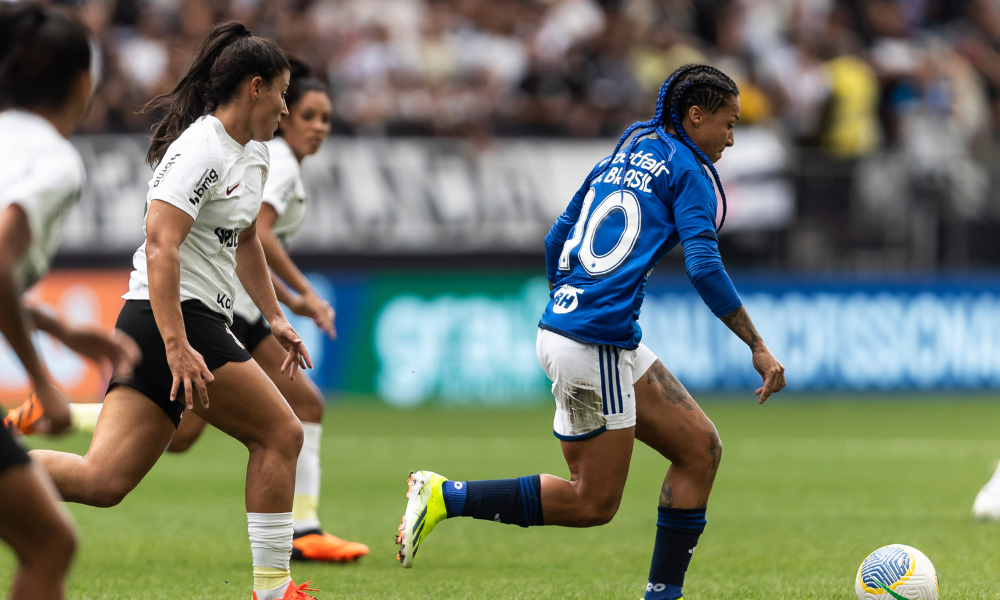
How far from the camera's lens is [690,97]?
5008mm

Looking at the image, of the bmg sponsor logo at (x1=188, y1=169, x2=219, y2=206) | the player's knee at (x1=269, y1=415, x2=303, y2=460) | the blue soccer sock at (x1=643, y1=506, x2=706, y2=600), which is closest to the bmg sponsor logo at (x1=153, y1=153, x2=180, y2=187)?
the bmg sponsor logo at (x1=188, y1=169, x2=219, y2=206)

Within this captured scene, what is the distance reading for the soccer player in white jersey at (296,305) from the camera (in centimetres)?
650

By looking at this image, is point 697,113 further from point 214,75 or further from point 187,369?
point 187,369

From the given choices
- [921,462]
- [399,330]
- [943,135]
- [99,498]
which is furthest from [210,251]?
[943,135]

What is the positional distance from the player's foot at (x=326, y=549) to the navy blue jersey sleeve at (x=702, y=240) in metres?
2.71

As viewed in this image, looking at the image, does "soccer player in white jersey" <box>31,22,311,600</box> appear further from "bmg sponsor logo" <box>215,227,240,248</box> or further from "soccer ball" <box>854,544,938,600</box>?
"soccer ball" <box>854,544,938,600</box>

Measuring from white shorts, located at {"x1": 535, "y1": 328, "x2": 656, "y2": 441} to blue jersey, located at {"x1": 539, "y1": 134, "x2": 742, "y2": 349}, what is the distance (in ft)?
0.17

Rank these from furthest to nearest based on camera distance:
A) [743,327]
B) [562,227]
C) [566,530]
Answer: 1. [566,530]
2. [562,227]
3. [743,327]

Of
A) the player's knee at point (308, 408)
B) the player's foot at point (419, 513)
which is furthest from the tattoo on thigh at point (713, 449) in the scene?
the player's knee at point (308, 408)

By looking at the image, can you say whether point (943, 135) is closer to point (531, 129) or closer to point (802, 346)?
point (802, 346)

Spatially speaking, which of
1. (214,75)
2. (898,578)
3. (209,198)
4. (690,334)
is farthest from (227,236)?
(690,334)

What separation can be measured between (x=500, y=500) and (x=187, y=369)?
1546mm

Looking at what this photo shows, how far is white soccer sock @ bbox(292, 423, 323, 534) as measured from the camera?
661 centimetres

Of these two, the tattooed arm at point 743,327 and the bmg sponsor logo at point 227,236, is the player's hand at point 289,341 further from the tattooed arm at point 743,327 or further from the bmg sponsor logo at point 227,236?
the tattooed arm at point 743,327
